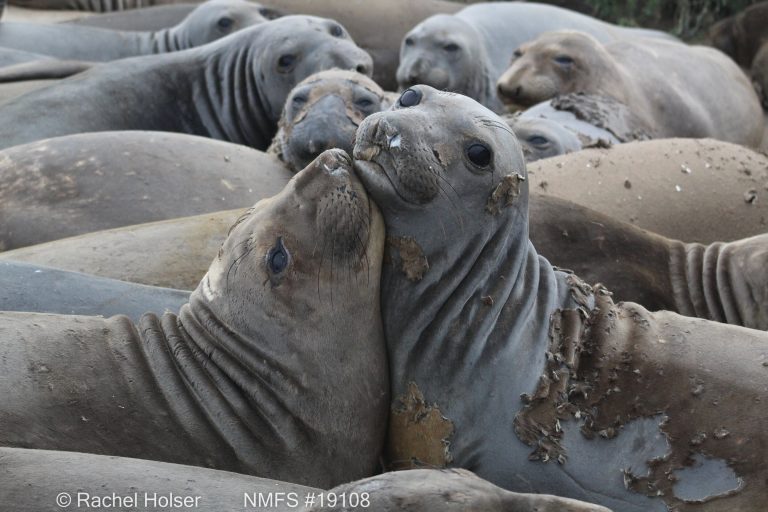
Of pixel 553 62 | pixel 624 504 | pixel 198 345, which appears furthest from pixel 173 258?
pixel 553 62

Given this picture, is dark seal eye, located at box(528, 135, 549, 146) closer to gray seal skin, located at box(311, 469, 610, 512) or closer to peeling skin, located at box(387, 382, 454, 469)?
peeling skin, located at box(387, 382, 454, 469)

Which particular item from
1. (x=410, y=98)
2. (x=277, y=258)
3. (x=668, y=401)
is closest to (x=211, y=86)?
(x=410, y=98)

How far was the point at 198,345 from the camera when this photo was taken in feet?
13.2

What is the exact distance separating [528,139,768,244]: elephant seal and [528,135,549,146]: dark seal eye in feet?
1.81

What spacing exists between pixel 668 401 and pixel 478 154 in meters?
0.89

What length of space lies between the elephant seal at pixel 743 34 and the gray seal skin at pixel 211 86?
4.60 m

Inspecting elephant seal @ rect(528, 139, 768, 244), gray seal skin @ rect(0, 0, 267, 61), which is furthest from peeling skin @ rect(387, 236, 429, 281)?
gray seal skin @ rect(0, 0, 267, 61)

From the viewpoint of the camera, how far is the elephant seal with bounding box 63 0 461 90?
9.60m

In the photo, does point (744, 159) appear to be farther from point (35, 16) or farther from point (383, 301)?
point (35, 16)

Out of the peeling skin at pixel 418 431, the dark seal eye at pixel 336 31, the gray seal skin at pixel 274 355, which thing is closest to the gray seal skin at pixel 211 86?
the dark seal eye at pixel 336 31

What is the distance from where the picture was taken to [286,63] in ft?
24.1

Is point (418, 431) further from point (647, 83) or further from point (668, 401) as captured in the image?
point (647, 83)

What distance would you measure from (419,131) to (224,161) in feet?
7.20

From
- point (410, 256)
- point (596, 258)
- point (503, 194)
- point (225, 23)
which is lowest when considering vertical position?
point (225, 23)
